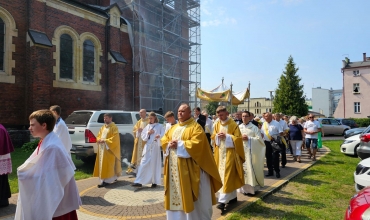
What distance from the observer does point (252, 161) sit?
246 inches

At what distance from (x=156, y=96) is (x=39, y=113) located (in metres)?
17.9

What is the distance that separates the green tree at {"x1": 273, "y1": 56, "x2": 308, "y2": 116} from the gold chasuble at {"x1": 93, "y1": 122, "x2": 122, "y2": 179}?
2879 centimetres

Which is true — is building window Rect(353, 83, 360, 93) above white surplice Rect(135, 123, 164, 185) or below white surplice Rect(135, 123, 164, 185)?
above

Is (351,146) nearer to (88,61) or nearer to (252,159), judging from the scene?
(252,159)

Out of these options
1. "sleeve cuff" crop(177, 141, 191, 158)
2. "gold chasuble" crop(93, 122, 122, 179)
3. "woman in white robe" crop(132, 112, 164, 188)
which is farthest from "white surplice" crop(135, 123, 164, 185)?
"sleeve cuff" crop(177, 141, 191, 158)

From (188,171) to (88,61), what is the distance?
48.5 feet

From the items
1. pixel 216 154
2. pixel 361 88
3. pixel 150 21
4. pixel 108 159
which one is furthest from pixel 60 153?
pixel 361 88

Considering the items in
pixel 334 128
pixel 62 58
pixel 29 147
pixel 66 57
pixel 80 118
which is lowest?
pixel 29 147

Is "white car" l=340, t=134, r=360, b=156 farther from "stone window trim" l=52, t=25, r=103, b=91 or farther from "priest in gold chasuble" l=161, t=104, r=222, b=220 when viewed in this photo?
"stone window trim" l=52, t=25, r=103, b=91

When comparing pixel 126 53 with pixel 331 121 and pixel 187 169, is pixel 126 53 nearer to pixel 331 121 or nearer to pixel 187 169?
pixel 187 169

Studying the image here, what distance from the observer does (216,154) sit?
223 inches

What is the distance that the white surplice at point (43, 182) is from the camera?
2.80m

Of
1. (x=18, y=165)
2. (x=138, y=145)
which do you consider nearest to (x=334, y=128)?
(x=138, y=145)

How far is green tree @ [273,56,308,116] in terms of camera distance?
1270 inches
